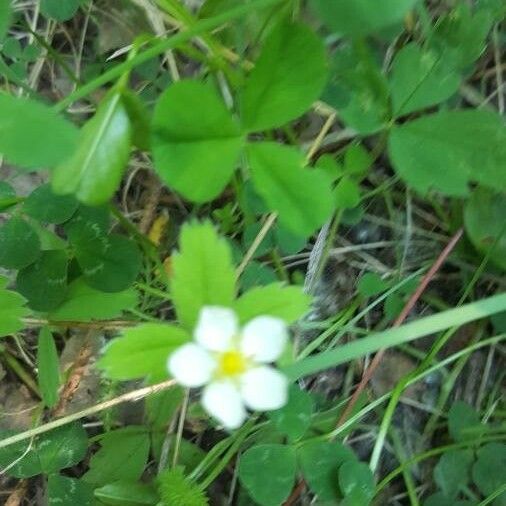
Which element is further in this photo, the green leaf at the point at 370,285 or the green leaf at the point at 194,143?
the green leaf at the point at 370,285

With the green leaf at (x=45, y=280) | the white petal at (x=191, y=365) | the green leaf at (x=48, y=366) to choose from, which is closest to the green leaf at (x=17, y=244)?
the green leaf at (x=45, y=280)

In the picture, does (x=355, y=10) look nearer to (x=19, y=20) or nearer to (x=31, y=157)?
(x=31, y=157)

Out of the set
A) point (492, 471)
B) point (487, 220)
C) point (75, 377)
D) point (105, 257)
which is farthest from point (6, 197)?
point (492, 471)

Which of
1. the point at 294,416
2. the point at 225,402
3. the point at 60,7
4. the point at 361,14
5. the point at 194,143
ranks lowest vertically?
the point at 294,416

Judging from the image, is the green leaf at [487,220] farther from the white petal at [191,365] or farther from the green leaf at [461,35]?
the white petal at [191,365]

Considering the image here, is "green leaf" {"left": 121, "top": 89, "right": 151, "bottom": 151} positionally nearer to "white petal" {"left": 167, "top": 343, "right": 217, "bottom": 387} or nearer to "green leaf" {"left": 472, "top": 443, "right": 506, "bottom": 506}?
"white petal" {"left": 167, "top": 343, "right": 217, "bottom": 387}

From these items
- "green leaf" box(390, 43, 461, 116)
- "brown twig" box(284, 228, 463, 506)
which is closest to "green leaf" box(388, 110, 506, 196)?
"green leaf" box(390, 43, 461, 116)

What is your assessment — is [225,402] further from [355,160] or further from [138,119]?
[355,160]
